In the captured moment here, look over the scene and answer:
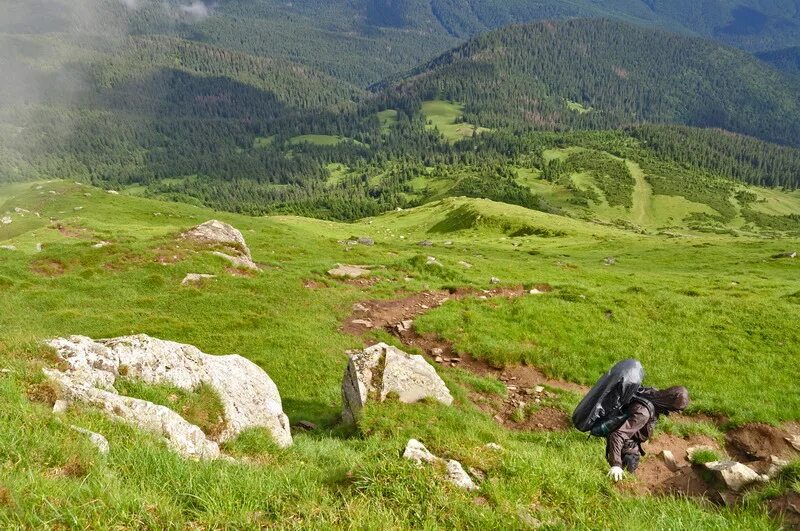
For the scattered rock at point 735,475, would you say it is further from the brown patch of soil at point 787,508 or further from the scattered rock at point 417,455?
the scattered rock at point 417,455

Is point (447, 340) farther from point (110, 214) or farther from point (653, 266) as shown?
point (110, 214)

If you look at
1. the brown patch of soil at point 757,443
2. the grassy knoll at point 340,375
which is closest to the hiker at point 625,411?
the grassy knoll at point 340,375

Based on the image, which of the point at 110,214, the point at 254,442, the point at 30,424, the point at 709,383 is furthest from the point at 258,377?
the point at 110,214

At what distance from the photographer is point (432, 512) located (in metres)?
6.59

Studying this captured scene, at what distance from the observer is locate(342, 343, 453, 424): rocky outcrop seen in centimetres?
1556

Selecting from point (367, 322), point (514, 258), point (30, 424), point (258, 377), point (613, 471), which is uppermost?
point (30, 424)

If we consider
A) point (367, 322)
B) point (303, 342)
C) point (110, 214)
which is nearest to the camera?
point (303, 342)

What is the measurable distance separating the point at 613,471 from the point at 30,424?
1079cm

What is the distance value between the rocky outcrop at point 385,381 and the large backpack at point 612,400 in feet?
22.8

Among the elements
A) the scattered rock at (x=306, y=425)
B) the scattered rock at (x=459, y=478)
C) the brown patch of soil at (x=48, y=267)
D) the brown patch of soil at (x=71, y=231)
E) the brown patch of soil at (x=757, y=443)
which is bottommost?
the brown patch of soil at (x=71, y=231)

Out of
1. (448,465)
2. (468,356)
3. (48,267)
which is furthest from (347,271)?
(448,465)

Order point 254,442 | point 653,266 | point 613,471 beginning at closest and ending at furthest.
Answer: point 613,471 → point 254,442 → point 653,266

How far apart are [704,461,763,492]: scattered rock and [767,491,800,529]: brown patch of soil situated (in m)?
1.97

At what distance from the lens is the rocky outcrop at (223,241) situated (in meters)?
41.2
